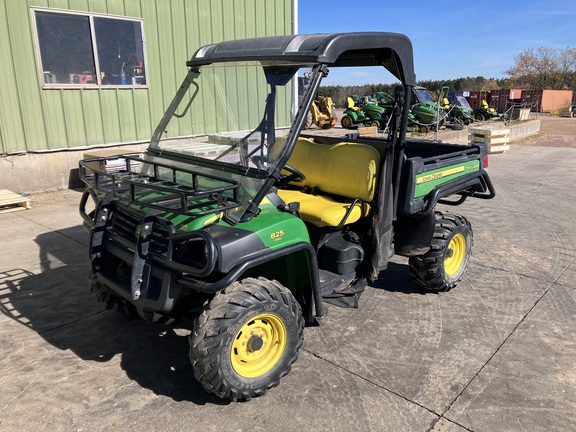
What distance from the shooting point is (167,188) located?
2.66 m

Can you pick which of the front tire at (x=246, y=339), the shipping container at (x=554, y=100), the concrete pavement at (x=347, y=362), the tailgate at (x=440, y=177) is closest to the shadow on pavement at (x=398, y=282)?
the concrete pavement at (x=347, y=362)

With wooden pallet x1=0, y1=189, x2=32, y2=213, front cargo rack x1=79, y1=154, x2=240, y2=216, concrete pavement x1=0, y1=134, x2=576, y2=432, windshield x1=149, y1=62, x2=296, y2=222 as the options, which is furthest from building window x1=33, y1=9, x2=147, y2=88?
windshield x1=149, y1=62, x2=296, y2=222

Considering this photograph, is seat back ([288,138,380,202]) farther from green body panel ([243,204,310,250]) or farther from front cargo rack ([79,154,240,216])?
front cargo rack ([79,154,240,216])

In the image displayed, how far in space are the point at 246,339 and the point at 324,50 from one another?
71.4 inches

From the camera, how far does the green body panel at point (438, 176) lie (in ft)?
12.5

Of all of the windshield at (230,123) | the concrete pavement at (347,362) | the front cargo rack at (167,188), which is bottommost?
the concrete pavement at (347,362)

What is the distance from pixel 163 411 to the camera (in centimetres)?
273

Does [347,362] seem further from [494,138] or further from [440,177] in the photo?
[494,138]

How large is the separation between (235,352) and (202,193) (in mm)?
981

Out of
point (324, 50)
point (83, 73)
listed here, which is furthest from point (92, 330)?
point (83, 73)

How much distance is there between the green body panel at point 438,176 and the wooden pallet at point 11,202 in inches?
233

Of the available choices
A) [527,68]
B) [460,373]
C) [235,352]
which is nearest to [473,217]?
[460,373]

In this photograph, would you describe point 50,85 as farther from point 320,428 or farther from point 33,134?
point 320,428

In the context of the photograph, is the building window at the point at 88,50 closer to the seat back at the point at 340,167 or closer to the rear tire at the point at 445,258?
the seat back at the point at 340,167
